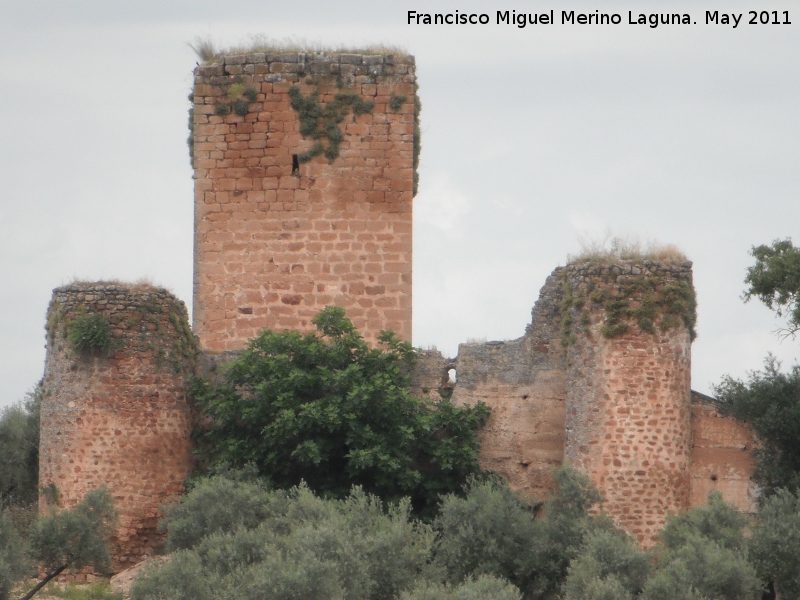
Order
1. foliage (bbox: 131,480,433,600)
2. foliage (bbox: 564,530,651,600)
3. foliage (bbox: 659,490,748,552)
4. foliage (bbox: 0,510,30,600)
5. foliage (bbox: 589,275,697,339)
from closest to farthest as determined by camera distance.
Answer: foliage (bbox: 131,480,433,600) → foliage (bbox: 564,530,651,600) → foliage (bbox: 0,510,30,600) → foliage (bbox: 659,490,748,552) → foliage (bbox: 589,275,697,339)

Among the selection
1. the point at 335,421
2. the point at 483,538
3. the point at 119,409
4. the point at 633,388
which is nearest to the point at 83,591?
the point at 119,409

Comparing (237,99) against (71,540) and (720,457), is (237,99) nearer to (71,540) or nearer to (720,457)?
(71,540)

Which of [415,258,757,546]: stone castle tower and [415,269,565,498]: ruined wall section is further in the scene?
[415,269,565,498]: ruined wall section

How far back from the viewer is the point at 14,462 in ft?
87.5

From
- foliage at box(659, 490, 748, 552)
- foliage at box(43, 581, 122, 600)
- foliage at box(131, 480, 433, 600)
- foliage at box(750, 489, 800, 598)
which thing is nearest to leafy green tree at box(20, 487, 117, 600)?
foliage at box(43, 581, 122, 600)

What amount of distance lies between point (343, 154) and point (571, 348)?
13.6 ft

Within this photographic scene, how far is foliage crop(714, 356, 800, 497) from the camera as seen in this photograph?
21062 mm

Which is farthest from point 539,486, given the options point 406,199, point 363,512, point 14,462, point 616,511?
point 14,462

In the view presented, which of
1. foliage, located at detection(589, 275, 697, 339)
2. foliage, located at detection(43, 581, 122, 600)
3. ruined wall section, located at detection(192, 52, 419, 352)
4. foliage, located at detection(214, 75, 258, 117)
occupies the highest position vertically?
foliage, located at detection(214, 75, 258, 117)

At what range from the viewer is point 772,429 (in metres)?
21.1

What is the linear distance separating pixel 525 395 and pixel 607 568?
10.5 ft

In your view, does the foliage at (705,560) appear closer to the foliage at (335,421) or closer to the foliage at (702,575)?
the foliage at (702,575)

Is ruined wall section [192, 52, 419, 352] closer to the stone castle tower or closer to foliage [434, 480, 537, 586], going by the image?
the stone castle tower

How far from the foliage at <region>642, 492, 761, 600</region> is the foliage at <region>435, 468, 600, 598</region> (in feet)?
3.16
